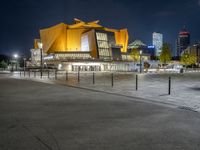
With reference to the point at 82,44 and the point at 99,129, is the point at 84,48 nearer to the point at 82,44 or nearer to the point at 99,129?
the point at 82,44

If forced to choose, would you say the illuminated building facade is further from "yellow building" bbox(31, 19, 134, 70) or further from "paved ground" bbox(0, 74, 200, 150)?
"paved ground" bbox(0, 74, 200, 150)

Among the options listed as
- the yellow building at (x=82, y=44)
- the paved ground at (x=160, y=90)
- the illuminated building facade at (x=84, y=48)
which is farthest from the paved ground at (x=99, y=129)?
the yellow building at (x=82, y=44)

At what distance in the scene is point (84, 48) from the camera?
120 m

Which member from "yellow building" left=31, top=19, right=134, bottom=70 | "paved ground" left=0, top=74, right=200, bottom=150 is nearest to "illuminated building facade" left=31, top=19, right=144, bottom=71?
"yellow building" left=31, top=19, right=134, bottom=70

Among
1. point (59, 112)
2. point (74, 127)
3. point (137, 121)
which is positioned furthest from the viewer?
point (59, 112)

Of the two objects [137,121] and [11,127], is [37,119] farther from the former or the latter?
[137,121]

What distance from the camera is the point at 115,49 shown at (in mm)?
113375

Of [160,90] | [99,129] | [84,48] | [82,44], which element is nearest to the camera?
[99,129]

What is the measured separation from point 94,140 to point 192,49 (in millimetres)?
206790

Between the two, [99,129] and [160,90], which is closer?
[99,129]

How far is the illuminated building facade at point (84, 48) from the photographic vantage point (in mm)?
96469

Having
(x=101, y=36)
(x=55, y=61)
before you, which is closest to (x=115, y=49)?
(x=101, y=36)

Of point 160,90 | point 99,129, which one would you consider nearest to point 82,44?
point 160,90

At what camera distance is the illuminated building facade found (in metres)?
96.5
